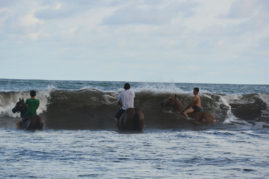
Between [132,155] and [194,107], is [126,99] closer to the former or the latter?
[194,107]

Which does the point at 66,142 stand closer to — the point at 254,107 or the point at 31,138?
the point at 31,138

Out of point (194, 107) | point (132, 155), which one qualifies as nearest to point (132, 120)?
point (194, 107)

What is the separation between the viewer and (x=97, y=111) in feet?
65.2

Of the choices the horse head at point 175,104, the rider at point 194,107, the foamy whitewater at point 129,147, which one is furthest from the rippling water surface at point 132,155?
the horse head at point 175,104

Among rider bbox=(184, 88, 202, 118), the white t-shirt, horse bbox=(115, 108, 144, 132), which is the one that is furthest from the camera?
rider bbox=(184, 88, 202, 118)

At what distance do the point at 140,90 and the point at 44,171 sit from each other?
1705 centimetres

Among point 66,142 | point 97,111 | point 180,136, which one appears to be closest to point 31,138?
point 66,142

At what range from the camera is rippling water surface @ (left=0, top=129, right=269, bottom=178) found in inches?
288

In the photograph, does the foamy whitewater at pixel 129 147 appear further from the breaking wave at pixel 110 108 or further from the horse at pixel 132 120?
the horse at pixel 132 120

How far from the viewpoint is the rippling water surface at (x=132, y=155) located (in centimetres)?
730

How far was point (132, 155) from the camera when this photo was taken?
9.04 meters

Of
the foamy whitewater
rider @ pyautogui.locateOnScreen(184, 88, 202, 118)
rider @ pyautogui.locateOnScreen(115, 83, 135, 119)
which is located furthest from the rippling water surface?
rider @ pyautogui.locateOnScreen(184, 88, 202, 118)

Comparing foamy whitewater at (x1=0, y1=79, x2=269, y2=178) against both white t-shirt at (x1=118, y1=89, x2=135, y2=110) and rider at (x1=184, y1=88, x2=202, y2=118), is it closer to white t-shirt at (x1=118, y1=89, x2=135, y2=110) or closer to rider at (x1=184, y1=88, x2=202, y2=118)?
rider at (x1=184, y1=88, x2=202, y2=118)

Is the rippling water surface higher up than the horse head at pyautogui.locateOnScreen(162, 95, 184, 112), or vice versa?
the horse head at pyautogui.locateOnScreen(162, 95, 184, 112)
